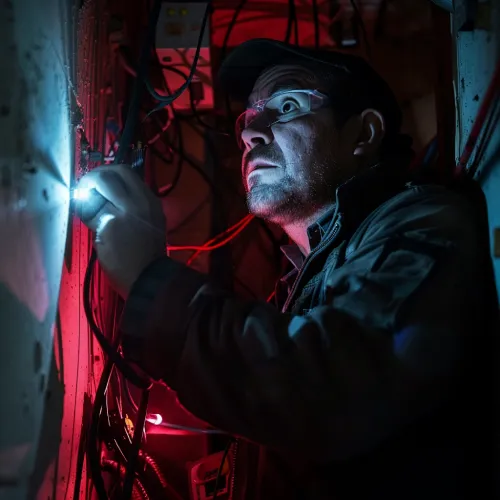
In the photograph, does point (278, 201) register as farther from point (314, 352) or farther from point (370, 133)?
point (314, 352)

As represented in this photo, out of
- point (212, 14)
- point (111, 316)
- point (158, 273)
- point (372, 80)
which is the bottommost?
point (158, 273)

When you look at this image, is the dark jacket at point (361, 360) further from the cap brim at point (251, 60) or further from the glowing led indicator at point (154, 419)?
the cap brim at point (251, 60)

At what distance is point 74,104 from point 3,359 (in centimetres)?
59

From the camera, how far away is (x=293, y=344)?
30.8 inches

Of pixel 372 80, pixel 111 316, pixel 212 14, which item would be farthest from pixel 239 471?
pixel 212 14

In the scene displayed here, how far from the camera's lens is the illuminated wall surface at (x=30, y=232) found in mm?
764

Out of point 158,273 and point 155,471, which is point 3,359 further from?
point 155,471

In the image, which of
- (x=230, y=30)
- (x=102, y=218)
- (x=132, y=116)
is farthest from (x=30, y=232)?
(x=230, y=30)

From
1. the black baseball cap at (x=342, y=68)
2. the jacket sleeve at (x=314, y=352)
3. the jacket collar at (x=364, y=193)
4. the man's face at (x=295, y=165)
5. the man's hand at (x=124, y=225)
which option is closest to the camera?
the jacket sleeve at (x=314, y=352)

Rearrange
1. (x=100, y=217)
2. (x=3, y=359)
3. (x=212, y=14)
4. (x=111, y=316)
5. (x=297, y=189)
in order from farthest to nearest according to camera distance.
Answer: (x=212, y=14) → (x=111, y=316) → (x=297, y=189) → (x=100, y=217) → (x=3, y=359)

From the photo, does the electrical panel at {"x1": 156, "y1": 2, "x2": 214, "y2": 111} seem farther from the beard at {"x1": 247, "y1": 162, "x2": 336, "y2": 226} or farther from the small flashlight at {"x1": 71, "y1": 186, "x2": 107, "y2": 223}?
the small flashlight at {"x1": 71, "y1": 186, "x2": 107, "y2": 223}

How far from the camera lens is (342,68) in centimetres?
153

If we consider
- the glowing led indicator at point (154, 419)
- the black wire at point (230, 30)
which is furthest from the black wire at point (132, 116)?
the black wire at point (230, 30)

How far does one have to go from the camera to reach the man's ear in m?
1.53
